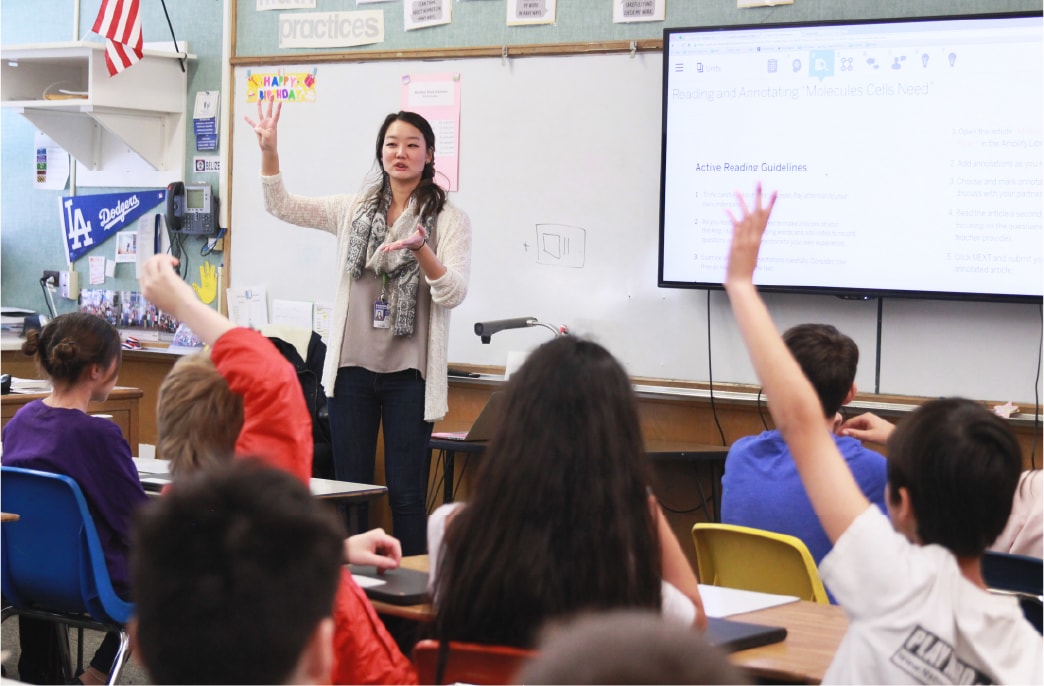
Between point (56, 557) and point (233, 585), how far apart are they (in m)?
2.03

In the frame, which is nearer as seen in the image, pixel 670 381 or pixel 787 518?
pixel 787 518

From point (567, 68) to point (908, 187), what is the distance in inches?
54.1

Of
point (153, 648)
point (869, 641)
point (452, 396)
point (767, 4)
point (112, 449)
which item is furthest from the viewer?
point (452, 396)

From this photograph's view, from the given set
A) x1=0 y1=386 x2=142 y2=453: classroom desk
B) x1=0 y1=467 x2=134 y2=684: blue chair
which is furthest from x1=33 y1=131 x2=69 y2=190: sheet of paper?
x1=0 y1=467 x2=134 y2=684: blue chair

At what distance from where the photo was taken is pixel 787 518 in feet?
8.07

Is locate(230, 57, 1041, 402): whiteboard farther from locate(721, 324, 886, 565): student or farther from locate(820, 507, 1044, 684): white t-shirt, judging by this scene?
locate(820, 507, 1044, 684): white t-shirt

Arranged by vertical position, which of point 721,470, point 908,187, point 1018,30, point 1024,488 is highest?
point 1018,30

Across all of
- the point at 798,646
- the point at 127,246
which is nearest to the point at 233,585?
the point at 798,646

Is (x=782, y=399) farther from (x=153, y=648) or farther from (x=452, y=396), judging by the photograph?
(x=452, y=396)

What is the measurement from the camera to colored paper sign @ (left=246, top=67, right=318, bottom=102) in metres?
4.99

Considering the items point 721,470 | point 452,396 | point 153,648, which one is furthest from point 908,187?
point 153,648

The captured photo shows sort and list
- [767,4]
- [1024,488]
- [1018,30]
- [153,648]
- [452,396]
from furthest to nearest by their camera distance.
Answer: [452,396], [767,4], [1018,30], [1024,488], [153,648]

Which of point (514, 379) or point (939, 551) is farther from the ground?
point (514, 379)

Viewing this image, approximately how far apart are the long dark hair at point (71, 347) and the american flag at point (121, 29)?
2515mm
